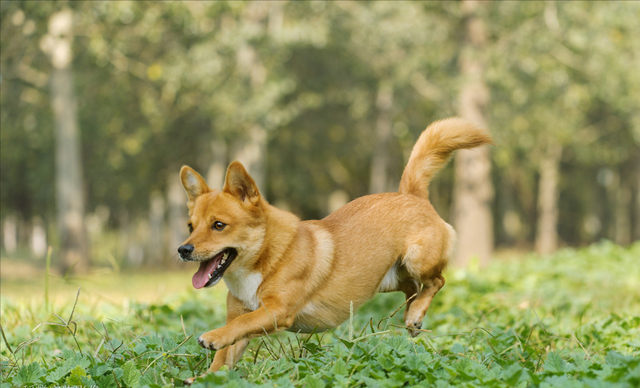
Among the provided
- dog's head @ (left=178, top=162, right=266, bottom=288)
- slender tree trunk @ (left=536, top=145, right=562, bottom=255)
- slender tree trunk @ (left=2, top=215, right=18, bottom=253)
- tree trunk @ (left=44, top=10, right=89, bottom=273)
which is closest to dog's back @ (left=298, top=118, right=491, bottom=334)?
dog's head @ (left=178, top=162, right=266, bottom=288)

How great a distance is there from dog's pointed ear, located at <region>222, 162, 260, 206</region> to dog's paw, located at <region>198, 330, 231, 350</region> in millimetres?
922

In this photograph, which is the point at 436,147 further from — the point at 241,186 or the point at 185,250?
the point at 185,250

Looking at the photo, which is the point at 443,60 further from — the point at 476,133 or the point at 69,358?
the point at 69,358

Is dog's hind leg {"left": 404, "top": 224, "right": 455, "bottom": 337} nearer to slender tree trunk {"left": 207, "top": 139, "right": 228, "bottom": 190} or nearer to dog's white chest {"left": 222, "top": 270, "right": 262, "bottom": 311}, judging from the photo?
dog's white chest {"left": 222, "top": 270, "right": 262, "bottom": 311}

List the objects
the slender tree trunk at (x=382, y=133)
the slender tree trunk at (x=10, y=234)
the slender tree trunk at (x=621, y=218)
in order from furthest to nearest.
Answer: the slender tree trunk at (x=10, y=234), the slender tree trunk at (x=621, y=218), the slender tree trunk at (x=382, y=133)

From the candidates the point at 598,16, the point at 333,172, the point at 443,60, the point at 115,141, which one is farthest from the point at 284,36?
the point at 333,172

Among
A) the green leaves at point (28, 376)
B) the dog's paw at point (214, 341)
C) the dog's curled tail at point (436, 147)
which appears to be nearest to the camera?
the green leaves at point (28, 376)

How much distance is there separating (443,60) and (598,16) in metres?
4.22

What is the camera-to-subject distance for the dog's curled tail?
4.83m

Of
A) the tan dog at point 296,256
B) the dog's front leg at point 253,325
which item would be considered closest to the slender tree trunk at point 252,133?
the tan dog at point 296,256

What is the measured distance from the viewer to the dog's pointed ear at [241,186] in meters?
3.74

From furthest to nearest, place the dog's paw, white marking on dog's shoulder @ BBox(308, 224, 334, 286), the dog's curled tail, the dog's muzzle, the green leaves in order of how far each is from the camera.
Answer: the dog's curled tail < white marking on dog's shoulder @ BBox(308, 224, 334, 286) < the dog's muzzle < the dog's paw < the green leaves

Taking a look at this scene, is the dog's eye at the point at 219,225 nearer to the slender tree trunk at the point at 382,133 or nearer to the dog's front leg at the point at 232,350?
the dog's front leg at the point at 232,350

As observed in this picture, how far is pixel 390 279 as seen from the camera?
14.9 feet
